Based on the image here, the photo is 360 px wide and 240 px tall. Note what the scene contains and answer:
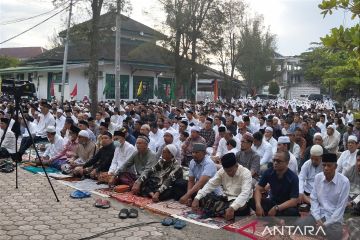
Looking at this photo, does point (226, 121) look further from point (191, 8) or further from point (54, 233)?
point (191, 8)

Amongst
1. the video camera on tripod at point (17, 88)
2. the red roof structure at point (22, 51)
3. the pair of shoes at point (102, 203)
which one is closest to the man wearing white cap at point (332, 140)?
the pair of shoes at point (102, 203)

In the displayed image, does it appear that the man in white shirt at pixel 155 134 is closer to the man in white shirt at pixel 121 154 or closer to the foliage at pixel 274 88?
the man in white shirt at pixel 121 154

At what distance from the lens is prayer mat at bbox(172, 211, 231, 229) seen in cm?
576

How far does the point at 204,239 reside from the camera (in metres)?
5.30

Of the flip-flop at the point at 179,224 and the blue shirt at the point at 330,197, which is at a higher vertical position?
the blue shirt at the point at 330,197

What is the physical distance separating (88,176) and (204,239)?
3.88m

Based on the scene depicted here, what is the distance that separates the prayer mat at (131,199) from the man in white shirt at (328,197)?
8.44 feet

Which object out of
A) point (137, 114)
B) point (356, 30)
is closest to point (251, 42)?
point (137, 114)

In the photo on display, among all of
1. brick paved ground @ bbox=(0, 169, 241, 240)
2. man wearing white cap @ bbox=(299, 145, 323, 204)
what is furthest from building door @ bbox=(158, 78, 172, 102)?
man wearing white cap @ bbox=(299, 145, 323, 204)

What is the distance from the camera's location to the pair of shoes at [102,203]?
6496 millimetres

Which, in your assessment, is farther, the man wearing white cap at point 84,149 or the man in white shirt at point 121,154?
the man wearing white cap at point 84,149

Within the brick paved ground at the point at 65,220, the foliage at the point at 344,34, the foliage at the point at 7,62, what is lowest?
the brick paved ground at the point at 65,220

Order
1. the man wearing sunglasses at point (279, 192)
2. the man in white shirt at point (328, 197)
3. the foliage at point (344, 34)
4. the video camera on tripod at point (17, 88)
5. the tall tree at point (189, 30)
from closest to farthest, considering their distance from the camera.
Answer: the foliage at point (344, 34) → the man in white shirt at point (328, 197) → the man wearing sunglasses at point (279, 192) → the video camera on tripod at point (17, 88) → the tall tree at point (189, 30)

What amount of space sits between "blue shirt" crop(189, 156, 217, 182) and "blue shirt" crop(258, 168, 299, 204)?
107cm
